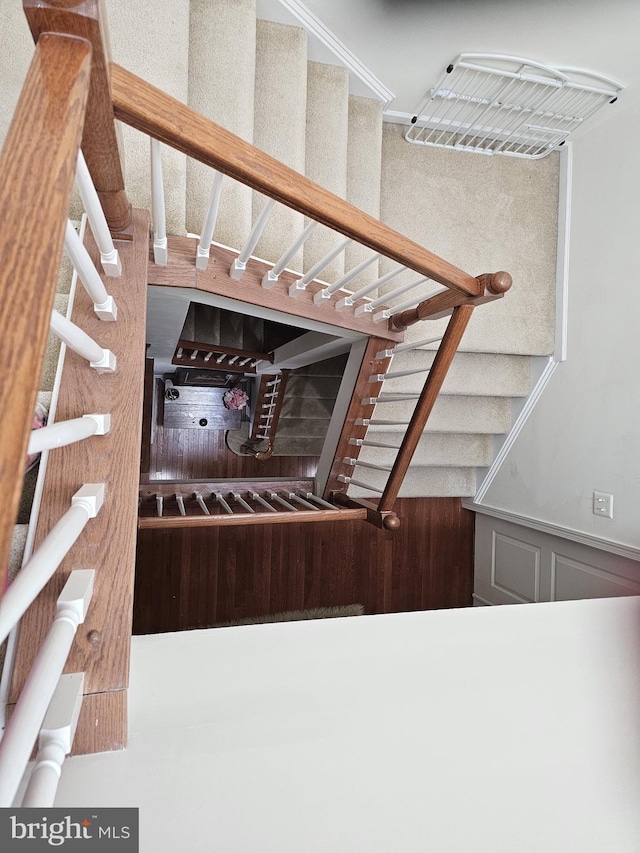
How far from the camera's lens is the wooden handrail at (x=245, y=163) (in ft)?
2.32

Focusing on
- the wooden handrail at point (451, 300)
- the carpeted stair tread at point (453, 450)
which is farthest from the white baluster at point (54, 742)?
the carpeted stair tread at point (453, 450)

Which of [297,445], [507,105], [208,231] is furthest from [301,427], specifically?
[208,231]

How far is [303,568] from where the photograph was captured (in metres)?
3.22

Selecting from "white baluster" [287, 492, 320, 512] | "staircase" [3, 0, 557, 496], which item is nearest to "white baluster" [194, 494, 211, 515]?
"white baluster" [287, 492, 320, 512]

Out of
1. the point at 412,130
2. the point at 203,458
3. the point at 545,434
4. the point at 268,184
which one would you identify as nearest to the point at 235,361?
the point at 203,458

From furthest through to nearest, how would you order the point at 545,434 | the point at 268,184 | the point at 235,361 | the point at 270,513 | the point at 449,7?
1. the point at 235,361
2. the point at 545,434
3. the point at 270,513
4. the point at 449,7
5. the point at 268,184

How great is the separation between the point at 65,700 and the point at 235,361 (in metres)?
3.14

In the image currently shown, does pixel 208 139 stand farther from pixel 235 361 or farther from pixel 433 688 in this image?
pixel 235 361

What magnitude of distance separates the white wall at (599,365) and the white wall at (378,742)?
1283 mm

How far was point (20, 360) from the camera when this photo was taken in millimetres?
332

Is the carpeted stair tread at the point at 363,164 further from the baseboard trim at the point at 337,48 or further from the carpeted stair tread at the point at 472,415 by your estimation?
the carpeted stair tread at the point at 472,415

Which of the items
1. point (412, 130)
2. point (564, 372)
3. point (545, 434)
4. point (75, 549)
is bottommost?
point (75, 549)

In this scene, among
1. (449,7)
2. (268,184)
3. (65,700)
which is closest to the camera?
(65,700)

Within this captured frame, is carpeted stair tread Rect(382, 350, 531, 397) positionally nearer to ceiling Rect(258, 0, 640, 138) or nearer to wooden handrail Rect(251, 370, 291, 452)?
ceiling Rect(258, 0, 640, 138)
